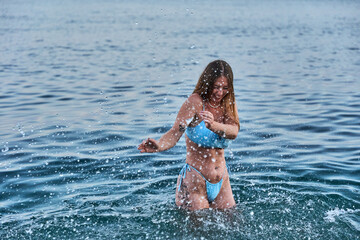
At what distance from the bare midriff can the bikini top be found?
83 mm

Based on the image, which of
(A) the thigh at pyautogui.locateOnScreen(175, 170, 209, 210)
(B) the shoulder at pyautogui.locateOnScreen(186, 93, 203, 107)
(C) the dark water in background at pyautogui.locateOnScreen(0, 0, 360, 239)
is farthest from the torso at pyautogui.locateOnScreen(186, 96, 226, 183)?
(C) the dark water in background at pyautogui.locateOnScreen(0, 0, 360, 239)

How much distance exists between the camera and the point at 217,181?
6.28 m

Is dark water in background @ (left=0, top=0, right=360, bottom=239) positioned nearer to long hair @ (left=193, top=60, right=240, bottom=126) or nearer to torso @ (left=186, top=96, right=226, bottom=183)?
torso @ (left=186, top=96, right=226, bottom=183)

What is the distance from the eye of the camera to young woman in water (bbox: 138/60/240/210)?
5836 mm

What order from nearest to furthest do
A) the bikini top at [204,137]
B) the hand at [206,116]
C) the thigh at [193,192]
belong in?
the hand at [206,116] → the bikini top at [204,137] → the thigh at [193,192]

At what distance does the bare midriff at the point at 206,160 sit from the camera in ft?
20.1

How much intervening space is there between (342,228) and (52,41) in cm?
2988

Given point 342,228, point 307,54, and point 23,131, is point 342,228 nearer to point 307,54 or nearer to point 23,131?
point 23,131

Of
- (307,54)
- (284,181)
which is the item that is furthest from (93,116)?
(307,54)

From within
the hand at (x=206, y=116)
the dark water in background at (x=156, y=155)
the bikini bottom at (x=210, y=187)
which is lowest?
the dark water in background at (x=156, y=155)

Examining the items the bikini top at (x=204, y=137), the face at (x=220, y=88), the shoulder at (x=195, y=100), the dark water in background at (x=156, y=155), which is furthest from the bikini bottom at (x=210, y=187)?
the face at (x=220, y=88)

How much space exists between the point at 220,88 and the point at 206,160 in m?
0.96

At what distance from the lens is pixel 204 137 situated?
598 centimetres

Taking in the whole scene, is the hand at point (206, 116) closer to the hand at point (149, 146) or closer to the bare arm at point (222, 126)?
the bare arm at point (222, 126)
